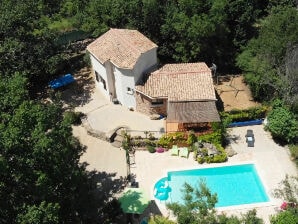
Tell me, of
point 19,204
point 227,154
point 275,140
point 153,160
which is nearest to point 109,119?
point 153,160

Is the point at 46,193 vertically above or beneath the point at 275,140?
above

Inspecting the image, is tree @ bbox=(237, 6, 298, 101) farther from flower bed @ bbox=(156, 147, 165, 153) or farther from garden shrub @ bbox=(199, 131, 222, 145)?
flower bed @ bbox=(156, 147, 165, 153)

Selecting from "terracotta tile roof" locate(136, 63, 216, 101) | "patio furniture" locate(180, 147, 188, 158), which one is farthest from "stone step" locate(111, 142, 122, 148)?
"patio furniture" locate(180, 147, 188, 158)

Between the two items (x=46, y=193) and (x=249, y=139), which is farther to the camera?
(x=249, y=139)

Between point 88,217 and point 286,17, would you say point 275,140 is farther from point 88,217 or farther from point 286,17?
point 88,217

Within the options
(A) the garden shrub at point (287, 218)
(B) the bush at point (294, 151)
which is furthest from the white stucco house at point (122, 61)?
(A) the garden shrub at point (287, 218)

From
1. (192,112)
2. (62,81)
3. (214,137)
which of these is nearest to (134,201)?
(214,137)

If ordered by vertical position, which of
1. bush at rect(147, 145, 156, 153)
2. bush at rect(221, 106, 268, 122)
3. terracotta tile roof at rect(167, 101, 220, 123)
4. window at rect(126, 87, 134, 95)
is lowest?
bush at rect(147, 145, 156, 153)
